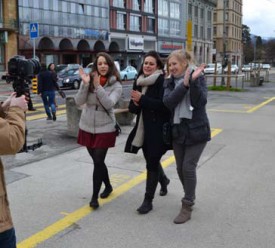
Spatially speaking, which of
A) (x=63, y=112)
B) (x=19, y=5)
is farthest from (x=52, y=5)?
(x=63, y=112)

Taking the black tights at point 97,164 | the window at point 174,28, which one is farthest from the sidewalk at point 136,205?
the window at point 174,28

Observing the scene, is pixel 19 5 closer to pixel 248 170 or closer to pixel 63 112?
pixel 63 112

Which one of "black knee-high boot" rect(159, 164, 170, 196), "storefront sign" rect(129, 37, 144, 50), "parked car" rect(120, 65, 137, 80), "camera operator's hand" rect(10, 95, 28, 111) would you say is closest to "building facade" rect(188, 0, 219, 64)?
"storefront sign" rect(129, 37, 144, 50)

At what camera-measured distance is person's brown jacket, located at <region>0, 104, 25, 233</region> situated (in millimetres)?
2180

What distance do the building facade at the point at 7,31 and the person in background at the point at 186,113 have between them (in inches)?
1418

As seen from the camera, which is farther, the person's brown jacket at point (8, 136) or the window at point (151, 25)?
the window at point (151, 25)

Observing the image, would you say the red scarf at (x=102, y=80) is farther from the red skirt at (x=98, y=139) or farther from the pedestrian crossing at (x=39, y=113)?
the pedestrian crossing at (x=39, y=113)

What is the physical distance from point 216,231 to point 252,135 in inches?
211

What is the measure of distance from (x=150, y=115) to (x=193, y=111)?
474 mm

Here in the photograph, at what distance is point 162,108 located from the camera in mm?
4254

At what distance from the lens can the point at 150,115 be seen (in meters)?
4.34

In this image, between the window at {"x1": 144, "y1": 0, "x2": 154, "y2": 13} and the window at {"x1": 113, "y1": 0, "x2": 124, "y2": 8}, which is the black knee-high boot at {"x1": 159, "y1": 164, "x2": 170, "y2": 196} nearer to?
the window at {"x1": 113, "y1": 0, "x2": 124, "y2": 8}

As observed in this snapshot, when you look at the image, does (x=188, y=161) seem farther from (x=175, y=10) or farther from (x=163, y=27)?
(x=175, y=10)

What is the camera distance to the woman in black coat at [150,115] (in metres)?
4.29
